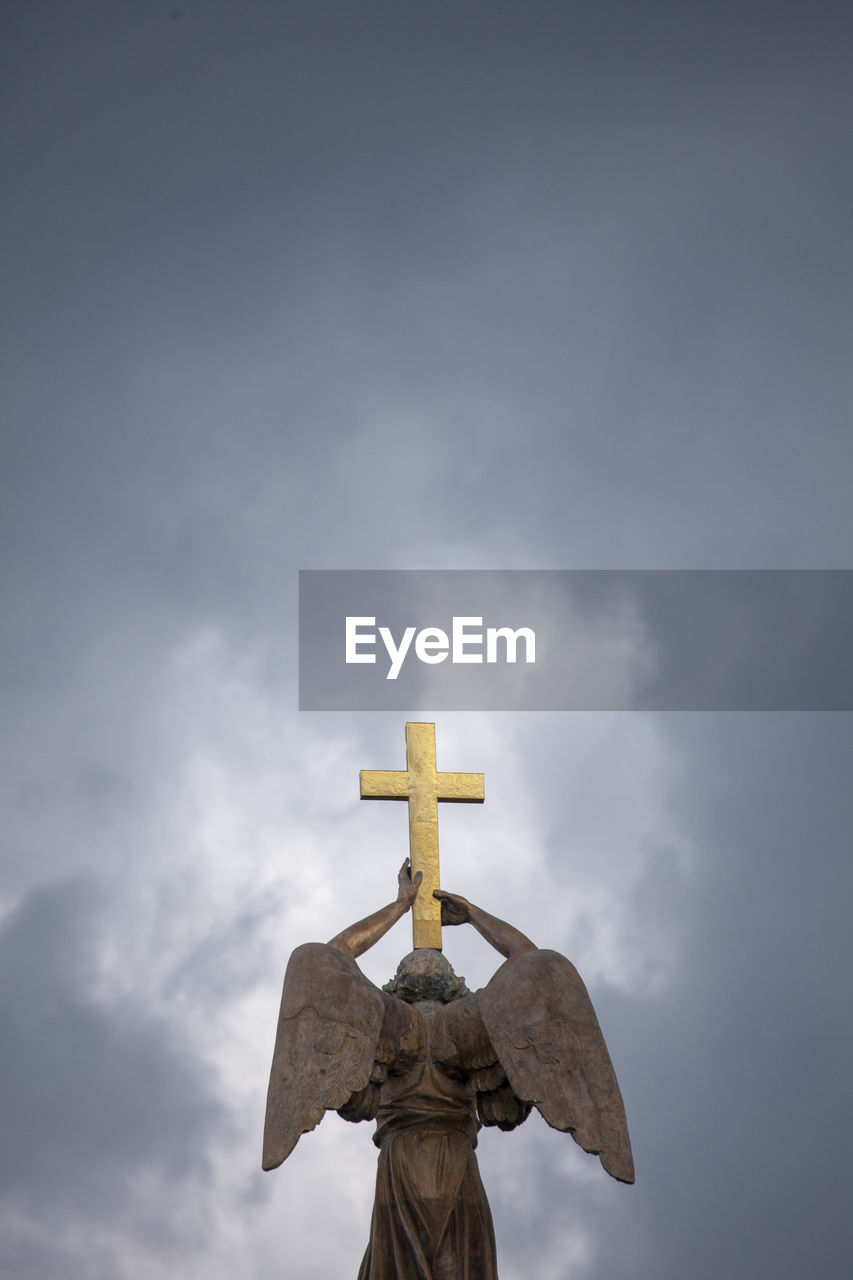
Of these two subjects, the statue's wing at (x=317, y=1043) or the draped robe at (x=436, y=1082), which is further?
the draped robe at (x=436, y=1082)

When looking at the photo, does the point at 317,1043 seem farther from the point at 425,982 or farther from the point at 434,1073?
the point at 425,982

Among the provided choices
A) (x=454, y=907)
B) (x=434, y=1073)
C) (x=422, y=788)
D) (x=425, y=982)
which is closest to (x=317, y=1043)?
(x=434, y=1073)

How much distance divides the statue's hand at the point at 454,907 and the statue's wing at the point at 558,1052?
52.3 inches

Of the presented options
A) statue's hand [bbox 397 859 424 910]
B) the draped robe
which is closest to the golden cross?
statue's hand [bbox 397 859 424 910]

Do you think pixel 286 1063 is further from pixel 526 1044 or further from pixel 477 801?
pixel 477 801

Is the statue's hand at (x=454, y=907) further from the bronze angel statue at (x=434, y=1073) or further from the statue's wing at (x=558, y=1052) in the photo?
the statue's wing at (x=558, y=1052)

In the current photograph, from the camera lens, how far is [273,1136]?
8555mm

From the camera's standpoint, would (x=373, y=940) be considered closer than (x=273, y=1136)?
No

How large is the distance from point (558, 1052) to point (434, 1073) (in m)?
1.29

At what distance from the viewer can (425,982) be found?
10.3 m

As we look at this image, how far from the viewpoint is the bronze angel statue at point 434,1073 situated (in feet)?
28.9

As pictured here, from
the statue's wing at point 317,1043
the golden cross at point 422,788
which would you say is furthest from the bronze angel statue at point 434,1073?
the golden cross at point 422,788

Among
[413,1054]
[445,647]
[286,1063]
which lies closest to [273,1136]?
[286,1063]

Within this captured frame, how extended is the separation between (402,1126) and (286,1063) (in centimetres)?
151
